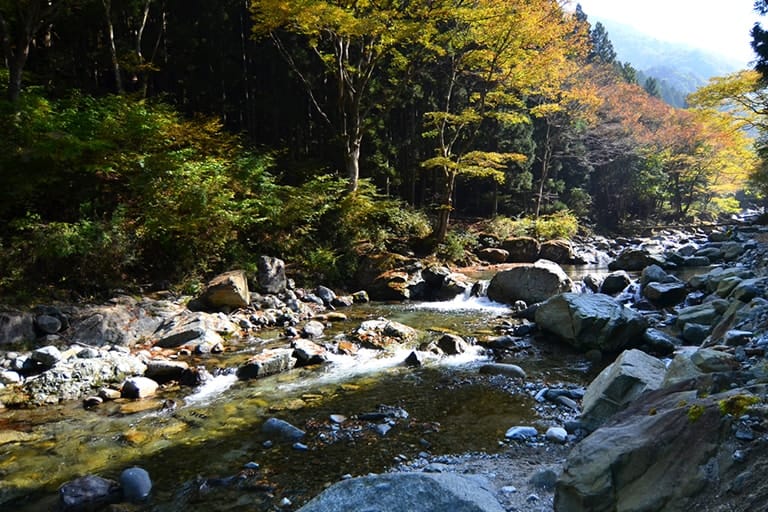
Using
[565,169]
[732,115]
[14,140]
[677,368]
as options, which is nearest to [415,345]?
[677,368]

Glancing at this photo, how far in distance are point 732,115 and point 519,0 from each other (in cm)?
1779

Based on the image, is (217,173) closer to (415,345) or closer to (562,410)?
(415,345)

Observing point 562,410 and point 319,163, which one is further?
point 319,163

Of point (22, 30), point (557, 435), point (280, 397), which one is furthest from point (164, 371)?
point (22, 30)

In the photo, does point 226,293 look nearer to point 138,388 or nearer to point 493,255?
point 138,388

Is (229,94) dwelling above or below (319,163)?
above

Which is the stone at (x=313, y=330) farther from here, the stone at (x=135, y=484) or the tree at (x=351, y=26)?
the tree at (x=351, y=26)

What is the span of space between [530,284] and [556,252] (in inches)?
394

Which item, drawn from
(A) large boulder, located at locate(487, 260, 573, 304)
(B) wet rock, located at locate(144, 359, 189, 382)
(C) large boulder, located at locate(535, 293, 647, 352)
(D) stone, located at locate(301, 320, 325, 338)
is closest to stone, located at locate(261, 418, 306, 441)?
(B) wet rock, located at locate(144, 359, 189, 382)

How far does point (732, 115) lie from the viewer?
27.0 m

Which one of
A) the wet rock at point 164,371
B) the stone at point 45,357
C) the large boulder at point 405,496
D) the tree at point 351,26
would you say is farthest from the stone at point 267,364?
the tree at point 351,26

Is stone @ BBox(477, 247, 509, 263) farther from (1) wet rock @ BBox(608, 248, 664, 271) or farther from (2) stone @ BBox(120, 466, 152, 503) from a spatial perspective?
(2) stone @ BBox(120, 466, 152, 503)

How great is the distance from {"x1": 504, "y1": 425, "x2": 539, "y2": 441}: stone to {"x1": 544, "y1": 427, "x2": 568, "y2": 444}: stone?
6.0 inches

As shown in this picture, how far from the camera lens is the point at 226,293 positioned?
36.0ft
